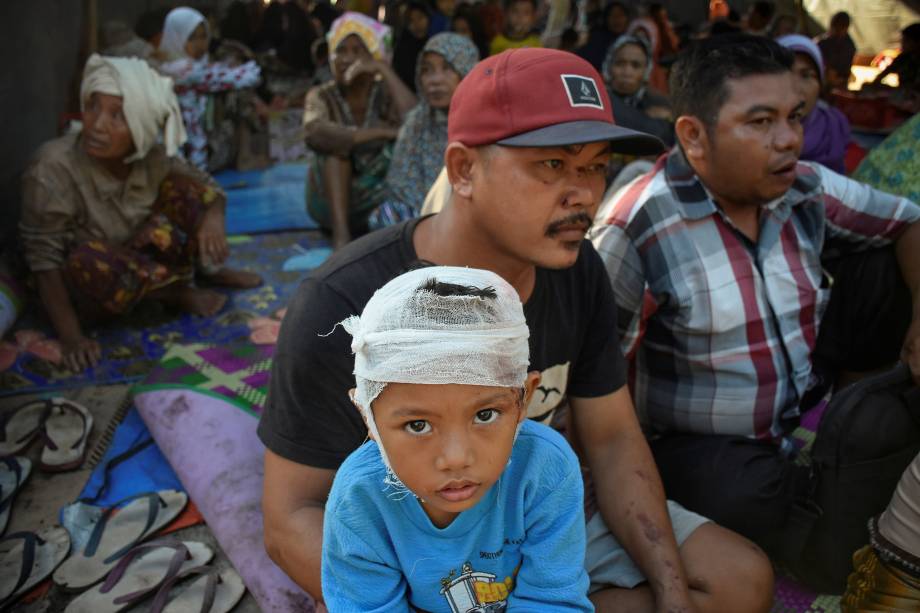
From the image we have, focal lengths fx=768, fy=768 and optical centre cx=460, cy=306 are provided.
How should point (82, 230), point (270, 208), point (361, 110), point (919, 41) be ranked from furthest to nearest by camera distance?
1. point (919, 41)
2. point (270, 208)
3. point (361, 110)
4. point (82, 230)

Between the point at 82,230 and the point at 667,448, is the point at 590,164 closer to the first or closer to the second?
the point at 667,448

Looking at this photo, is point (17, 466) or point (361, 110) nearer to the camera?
point (17, 466)

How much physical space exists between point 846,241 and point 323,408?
75.2 inches

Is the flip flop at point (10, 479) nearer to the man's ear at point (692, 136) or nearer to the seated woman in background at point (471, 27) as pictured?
the man's ear at point (692, 136)

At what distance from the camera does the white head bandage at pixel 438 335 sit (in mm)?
1169

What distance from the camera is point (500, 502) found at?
138cm

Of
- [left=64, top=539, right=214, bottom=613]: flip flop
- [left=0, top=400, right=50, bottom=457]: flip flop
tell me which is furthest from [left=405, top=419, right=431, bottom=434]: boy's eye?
[left=0, top=400, right=50, bottom=457]: flip flop

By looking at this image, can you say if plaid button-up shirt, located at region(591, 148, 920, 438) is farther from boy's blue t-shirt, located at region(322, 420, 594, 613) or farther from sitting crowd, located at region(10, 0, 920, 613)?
boy's blue t-shirt, located at region(322, 420, 594, 613)

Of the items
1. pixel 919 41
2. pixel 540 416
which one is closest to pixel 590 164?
pixel 540 416

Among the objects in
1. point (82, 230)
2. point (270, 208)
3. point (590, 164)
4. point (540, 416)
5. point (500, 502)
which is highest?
point (590, 164)

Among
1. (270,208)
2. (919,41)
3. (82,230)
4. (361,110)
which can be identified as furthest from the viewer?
(919,41)

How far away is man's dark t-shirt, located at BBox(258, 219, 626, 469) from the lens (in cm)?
→ 158

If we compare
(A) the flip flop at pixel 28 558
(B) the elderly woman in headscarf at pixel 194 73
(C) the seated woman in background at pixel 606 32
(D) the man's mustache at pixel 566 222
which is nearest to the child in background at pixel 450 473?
(D) the man's mustache at pixel 566 222

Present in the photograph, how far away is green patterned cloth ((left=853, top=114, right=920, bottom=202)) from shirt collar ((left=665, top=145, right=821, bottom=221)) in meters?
1.05
